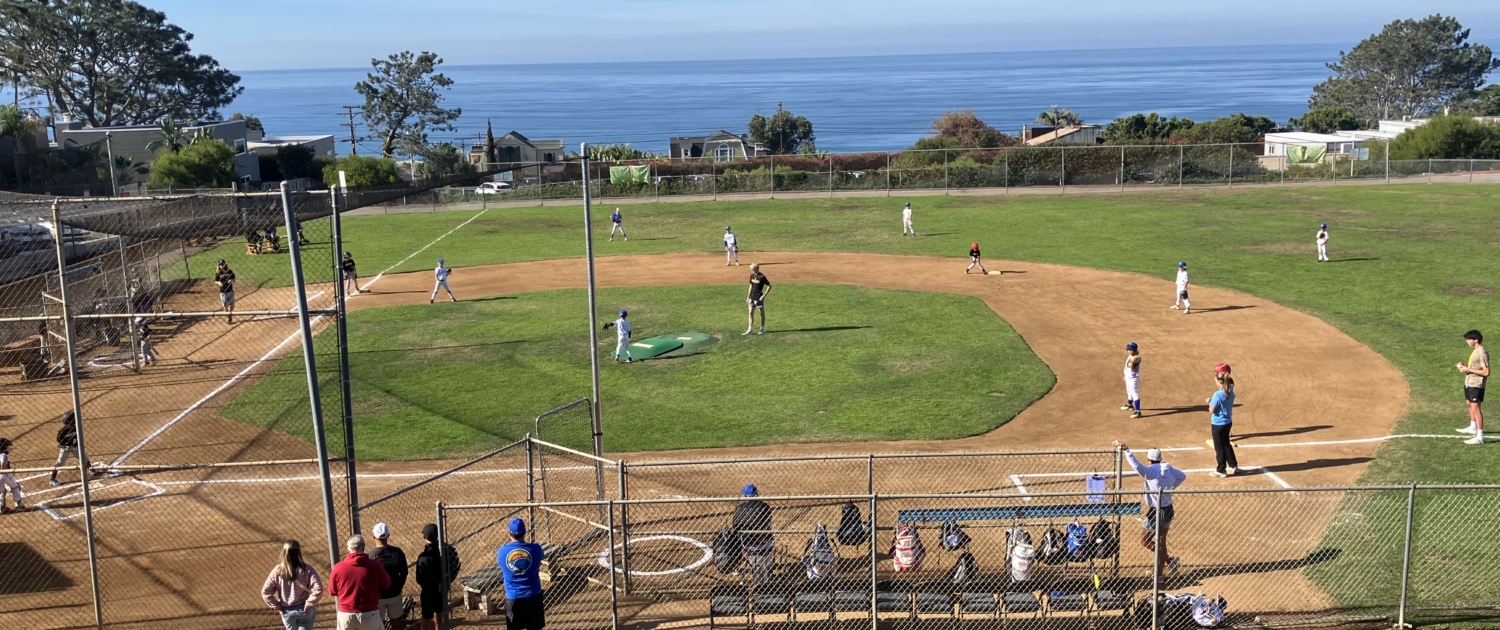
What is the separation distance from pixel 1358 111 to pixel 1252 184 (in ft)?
312

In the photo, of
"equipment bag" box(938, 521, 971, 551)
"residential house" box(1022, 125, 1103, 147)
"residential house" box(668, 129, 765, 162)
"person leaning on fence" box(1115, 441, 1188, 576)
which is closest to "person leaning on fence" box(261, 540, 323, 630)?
"equipment bag" box(938, 521, 971, 551)

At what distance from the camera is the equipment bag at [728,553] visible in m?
12.9

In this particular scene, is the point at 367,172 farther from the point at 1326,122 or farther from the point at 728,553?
the point at 1326,122

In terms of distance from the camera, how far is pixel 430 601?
39.3 ft

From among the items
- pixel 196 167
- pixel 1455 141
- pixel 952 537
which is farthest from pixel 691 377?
pixel 1455 141

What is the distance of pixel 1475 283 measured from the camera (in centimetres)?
3231

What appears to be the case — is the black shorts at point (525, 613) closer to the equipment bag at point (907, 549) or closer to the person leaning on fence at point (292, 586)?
the person leaning on fence at point (292, 586)

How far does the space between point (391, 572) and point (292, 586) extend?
101 cm

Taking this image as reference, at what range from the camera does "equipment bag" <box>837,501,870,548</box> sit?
44.8 ft

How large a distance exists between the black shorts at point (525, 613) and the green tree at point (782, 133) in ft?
344

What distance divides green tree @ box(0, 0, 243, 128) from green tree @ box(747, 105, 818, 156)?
2005 inches

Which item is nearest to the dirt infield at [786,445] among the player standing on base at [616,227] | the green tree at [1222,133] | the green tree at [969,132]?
the player standing on base at [616,227]

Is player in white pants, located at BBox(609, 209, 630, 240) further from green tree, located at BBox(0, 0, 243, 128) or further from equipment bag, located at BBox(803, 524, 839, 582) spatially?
green tree, located at BBox(0, 0, 243, 128)

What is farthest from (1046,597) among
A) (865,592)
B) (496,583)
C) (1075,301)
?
(1075,301)
